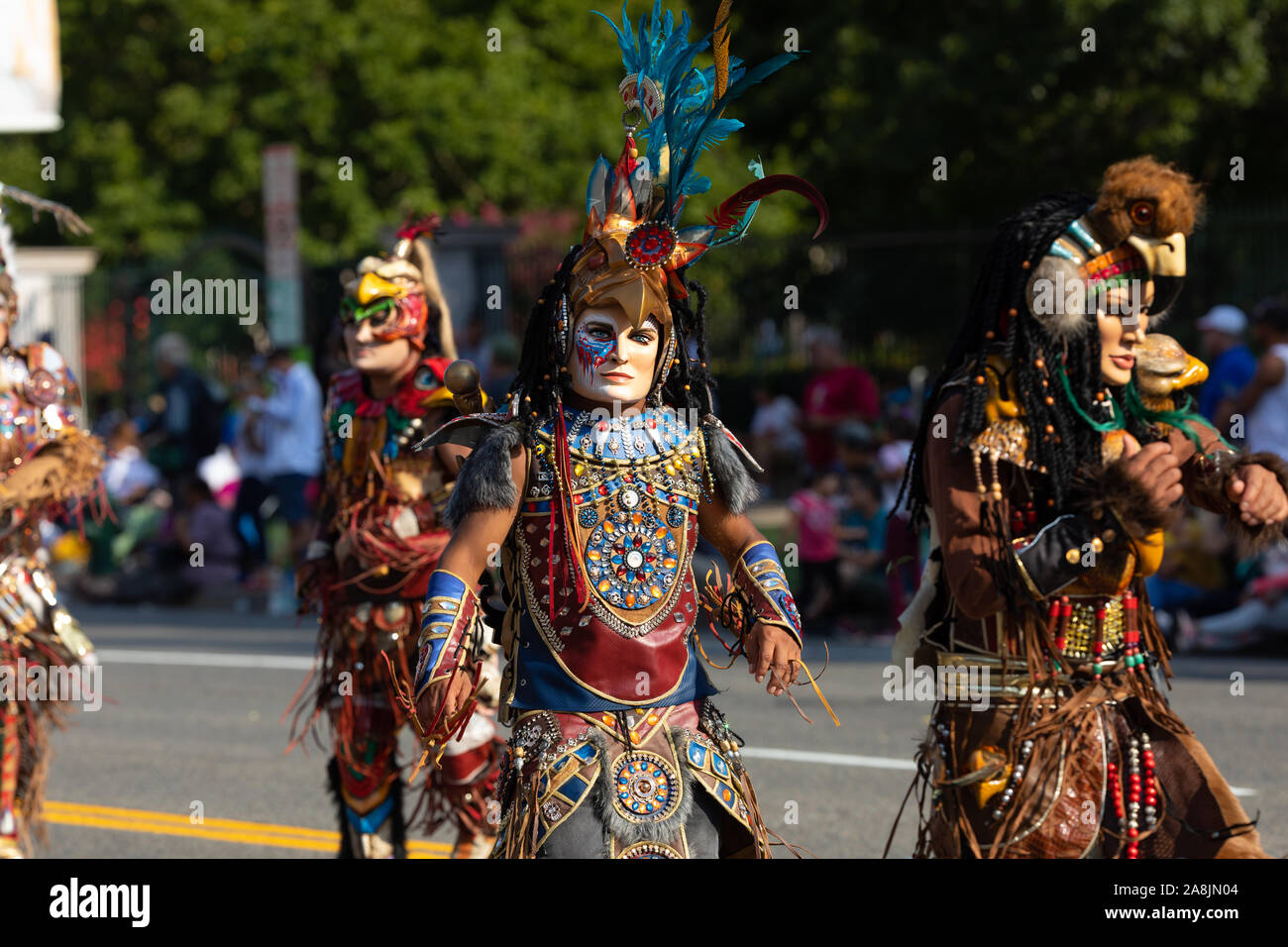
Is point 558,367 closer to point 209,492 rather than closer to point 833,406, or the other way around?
point 833,406

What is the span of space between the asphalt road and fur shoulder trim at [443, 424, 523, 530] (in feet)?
6.11

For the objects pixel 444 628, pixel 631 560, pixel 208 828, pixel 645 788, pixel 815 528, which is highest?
pixel 631 560

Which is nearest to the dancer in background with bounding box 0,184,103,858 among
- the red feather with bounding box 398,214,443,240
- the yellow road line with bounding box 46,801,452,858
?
the yellow road line with bounding box 46,801,452,858

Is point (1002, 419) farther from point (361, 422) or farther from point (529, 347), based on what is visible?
point (361, 422)

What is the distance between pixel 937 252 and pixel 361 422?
11342mm

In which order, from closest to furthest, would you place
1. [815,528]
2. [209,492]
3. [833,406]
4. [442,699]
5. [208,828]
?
[442,699]
[208,828]
[815,528]
[833,406]
[209,492]

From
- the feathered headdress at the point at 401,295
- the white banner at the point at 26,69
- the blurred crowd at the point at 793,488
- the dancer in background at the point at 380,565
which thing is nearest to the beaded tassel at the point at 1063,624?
the dancer in background at the point at 380,565

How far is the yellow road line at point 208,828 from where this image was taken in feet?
23.7

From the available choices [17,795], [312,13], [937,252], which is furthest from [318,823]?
[312,13]

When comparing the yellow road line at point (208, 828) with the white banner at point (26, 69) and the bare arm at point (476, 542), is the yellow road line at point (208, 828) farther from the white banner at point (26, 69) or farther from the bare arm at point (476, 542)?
the white banner at point (26, 69)

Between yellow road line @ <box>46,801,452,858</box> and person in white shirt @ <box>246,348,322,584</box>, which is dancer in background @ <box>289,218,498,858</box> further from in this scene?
person in white shirt @ <box>246,348,322,584</box>

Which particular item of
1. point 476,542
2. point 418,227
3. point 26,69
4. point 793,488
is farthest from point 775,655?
point 793,488

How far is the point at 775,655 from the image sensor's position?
14.1 ft

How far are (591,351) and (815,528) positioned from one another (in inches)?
324
